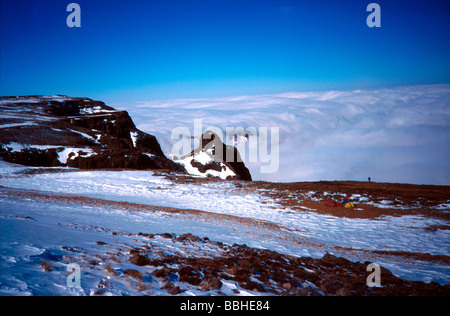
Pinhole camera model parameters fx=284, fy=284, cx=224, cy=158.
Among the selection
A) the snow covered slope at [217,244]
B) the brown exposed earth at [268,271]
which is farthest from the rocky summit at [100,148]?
the brown exposed earth at [268,271]

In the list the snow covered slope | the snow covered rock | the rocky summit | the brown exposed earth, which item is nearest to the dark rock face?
the rocky summit

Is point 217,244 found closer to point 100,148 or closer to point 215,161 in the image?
point 100,148

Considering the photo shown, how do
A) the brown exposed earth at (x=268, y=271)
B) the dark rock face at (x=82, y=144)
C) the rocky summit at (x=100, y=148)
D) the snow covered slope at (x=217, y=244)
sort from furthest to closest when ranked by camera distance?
the rocky summit at (x=100, y=148)
the dark rock face at (x=82, y=144)
the brown exposed earth at (x=268, y=271)
the snow covered slope at (x=217, y=244)

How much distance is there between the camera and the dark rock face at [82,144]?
123ft

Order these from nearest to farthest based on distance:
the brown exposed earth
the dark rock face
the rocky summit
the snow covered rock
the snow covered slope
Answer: the snow covered slope → the brown exposed earth → the dark rock face → the rocky summit → the snow covered rock

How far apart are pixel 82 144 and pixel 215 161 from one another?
70.4ft

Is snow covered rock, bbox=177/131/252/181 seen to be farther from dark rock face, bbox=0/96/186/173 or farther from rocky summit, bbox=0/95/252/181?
dark rock face, bbox=0/96/186/173

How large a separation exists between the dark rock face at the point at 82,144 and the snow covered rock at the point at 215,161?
4.54 meters

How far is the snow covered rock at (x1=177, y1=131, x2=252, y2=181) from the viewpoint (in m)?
49.3

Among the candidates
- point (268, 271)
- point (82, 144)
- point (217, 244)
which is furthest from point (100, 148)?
point (268, 271)

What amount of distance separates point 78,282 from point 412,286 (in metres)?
7.38

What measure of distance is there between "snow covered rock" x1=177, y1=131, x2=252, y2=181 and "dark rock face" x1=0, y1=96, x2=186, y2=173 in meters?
4.54

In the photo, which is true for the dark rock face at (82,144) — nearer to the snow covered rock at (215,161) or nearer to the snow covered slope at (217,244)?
the snow covered rock at (215,161)
